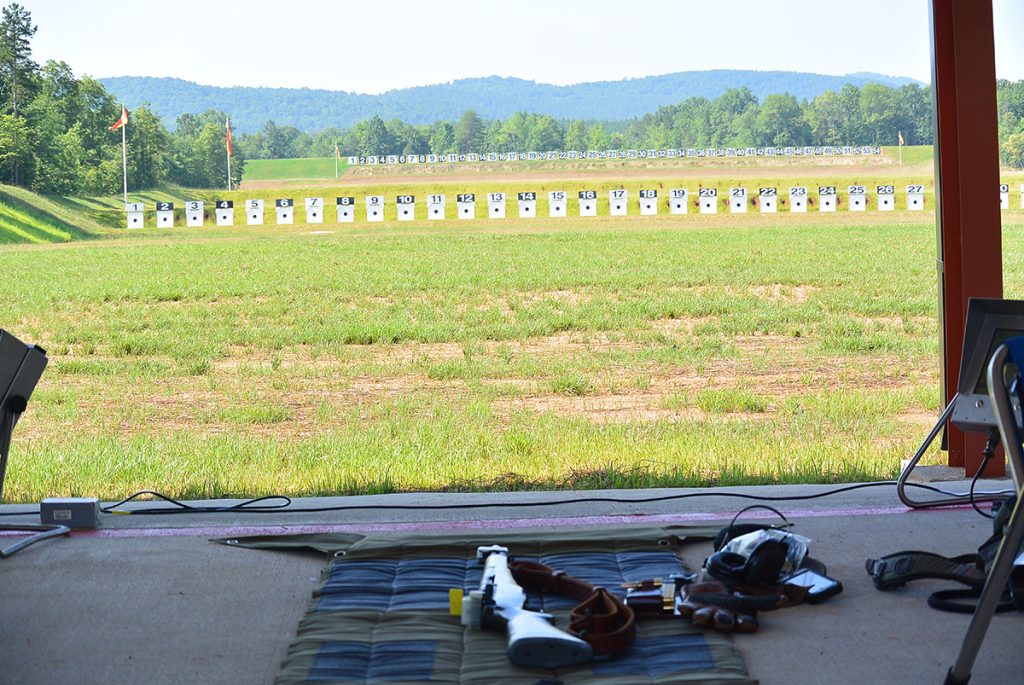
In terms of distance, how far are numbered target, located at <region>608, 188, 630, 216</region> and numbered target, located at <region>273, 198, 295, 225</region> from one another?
4380 millimetres

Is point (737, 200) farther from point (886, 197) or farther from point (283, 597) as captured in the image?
point (283, 597)

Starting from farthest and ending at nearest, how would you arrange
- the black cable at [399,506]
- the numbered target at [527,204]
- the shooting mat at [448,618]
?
1. the numbered target at [527,204]
2. the black cable at [399,506]
3. the shooting mat at [448,618]

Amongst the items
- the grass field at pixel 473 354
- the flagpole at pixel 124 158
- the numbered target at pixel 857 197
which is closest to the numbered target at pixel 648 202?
the grass field at pixel 473 354

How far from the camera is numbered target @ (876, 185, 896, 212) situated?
17.5 metres

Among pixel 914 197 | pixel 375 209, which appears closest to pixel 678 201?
pixel 914 197

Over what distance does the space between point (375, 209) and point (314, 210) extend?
0.84m

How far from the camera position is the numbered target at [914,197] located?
1756 cm

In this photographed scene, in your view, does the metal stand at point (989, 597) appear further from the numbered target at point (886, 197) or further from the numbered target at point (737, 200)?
the numbered target at point (886, 197)

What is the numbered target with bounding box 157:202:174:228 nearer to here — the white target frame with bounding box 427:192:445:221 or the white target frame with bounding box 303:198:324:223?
the white target frame with bounding box 303:198:324:223

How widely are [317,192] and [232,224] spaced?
1.36 meters

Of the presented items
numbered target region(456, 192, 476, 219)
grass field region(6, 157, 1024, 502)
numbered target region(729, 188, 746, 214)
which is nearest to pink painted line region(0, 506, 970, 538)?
grass field region(6, 157, 1024, 502)

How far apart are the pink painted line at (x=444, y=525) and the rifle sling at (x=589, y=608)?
64 cm

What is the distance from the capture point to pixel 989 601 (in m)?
2.21

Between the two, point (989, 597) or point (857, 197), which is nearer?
point (989, 597)
